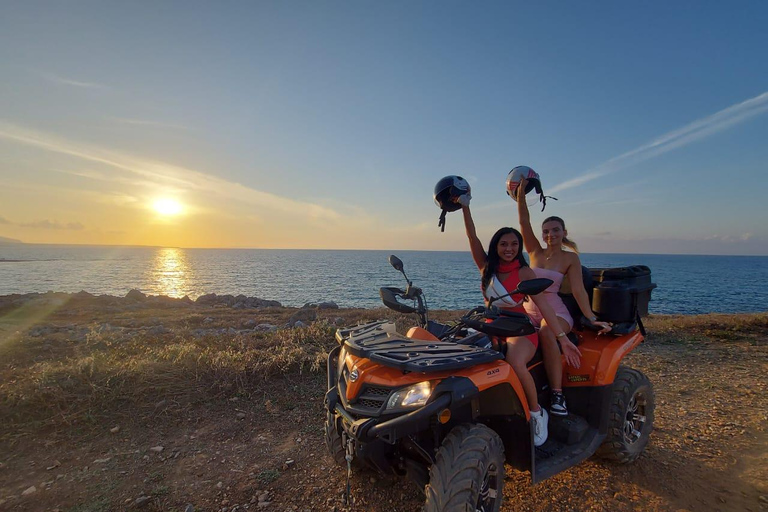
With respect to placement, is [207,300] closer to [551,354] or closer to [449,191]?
[449,191]

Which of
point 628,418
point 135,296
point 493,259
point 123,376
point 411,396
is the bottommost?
point 135,296

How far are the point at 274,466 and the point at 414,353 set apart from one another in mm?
2147

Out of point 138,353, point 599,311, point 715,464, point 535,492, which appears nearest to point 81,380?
point 138,353

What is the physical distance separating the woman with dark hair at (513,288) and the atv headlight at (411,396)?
995 mm

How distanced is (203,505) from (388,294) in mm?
2225

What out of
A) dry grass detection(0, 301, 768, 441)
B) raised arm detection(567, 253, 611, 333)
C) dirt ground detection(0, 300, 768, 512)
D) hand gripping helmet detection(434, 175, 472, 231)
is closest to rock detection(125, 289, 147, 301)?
dry grass detection(0, 301, 768, 441)

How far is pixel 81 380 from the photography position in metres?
4.50

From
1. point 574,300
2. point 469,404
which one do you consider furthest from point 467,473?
point 574,300

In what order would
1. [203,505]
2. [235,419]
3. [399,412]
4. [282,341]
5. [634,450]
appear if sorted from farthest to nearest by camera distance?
1. [282,341]
2. [235,419]
3. [634,450]
4. [203,505]
5. [399,412]

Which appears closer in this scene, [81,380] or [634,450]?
[634,450]

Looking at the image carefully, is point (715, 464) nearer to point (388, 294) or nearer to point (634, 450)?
point (634, 450)

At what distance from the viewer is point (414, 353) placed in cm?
241

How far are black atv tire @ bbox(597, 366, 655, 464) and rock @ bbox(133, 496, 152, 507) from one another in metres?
3.96

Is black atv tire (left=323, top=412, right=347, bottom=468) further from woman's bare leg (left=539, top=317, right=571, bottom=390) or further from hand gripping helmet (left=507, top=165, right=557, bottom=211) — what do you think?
hand gripping helmet (left=507, top=165, right=557, bottom=211)
